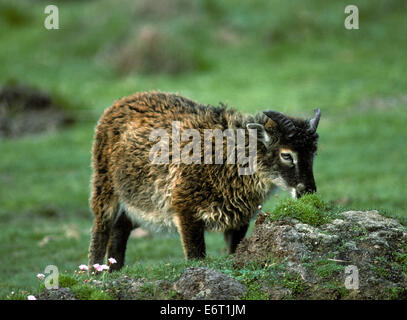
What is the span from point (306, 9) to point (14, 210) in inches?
976

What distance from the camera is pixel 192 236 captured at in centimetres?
914

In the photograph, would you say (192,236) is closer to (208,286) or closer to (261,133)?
(261,133)

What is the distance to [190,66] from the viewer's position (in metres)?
32.8

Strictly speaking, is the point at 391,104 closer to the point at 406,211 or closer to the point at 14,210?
the point at 406,211

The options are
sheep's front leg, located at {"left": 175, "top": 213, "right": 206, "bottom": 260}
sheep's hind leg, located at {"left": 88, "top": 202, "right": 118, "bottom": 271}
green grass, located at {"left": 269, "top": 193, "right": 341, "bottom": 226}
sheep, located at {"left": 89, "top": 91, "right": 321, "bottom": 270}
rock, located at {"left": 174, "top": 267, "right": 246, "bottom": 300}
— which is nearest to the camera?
rock, located at {"left": 174, "top": 267, "right": 246, "bottom": 300}

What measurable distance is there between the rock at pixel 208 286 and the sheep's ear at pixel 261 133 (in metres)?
2.44

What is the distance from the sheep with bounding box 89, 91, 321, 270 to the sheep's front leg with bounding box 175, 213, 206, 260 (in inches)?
0.6

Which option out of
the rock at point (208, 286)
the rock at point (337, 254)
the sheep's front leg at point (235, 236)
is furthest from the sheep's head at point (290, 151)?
the rock at point (208, 286)

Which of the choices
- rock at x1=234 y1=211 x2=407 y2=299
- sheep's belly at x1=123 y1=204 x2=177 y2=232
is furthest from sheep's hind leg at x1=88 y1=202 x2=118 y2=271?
rock at x1=234 y1=211 x2=407 y2=299

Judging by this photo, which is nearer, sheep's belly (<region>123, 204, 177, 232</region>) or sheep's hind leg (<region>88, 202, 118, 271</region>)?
sheep's belly (<region>123, 204, 177, 232</region>)

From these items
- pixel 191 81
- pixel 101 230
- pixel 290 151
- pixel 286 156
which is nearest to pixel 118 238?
pixel 101 230

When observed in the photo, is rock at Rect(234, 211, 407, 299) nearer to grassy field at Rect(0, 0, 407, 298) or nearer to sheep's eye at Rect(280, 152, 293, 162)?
grassy field at Rect(0, 0, 407, 298)

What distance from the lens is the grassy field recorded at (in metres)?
16.0

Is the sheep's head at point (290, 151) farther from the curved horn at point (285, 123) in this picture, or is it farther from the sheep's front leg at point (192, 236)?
the sheep's front leg at point (192, 236)
